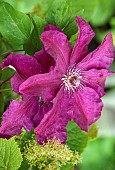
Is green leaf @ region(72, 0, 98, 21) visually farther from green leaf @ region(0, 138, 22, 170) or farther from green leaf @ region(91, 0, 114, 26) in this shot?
green leaf @ region(91, 0, 114, 26)

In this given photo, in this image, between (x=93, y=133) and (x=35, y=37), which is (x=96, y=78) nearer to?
(x=35, y=37)

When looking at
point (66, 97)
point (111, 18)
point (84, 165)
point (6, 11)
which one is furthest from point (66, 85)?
point (111, 18)

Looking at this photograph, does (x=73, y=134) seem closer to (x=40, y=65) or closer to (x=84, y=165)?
(x=40, y=65)

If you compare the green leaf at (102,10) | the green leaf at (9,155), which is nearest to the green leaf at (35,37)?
the green leaf at (9,155)

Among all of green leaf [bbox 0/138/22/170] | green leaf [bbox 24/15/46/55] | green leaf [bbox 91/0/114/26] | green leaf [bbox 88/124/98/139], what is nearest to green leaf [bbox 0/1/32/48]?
green leaf [bbox 24/15/46/55]

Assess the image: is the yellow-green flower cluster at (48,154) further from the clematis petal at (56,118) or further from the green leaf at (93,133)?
the green leaf at (93,133)

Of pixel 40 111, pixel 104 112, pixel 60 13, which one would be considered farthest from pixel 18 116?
pixel 104 112
